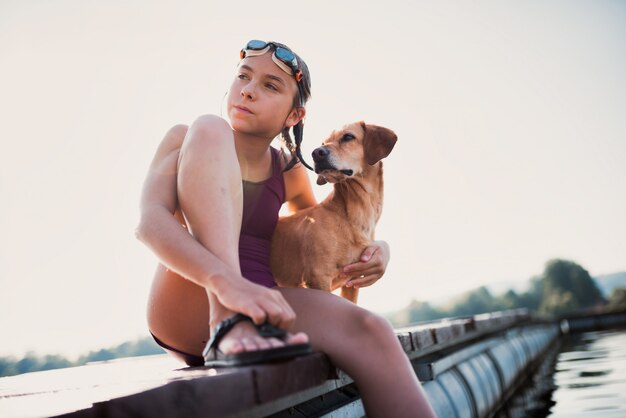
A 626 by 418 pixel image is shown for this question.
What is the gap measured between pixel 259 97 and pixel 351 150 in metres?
1.53

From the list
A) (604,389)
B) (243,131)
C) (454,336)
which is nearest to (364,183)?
(243,131)

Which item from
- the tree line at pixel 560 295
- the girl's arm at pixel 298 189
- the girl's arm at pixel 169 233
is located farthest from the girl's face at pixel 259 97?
the tree line at pixel 560 295

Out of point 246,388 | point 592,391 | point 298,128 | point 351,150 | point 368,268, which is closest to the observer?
point 246,388

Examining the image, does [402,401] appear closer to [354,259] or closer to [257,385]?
[257,385]

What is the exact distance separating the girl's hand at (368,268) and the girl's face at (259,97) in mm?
841

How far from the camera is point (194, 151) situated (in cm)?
168

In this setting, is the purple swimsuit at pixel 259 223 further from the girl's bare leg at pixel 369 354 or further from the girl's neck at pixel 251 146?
the girl's bare leg at pixel 369 354

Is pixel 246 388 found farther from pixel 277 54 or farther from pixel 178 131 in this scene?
pixel 277 54

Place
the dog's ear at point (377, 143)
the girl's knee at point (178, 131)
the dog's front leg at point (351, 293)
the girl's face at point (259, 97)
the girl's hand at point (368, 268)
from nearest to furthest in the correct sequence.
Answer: the girl's knee at point (178, 131)
the girl's face at point (259, 97)
the girl's hand at point (368, 268)
the dog's front leg at point (351, 293)
the dog's ear at point (377, 143)

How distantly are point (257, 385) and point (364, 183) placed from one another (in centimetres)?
249

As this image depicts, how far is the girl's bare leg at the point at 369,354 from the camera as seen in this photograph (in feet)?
4.94

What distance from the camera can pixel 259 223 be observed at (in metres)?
2.40

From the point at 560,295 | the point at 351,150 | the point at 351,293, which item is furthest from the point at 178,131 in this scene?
the point at 560,295

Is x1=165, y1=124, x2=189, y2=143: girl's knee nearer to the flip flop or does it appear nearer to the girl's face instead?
the girl's face
